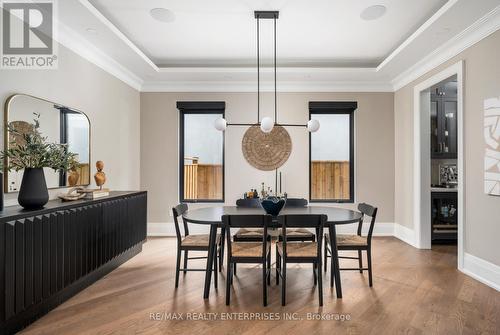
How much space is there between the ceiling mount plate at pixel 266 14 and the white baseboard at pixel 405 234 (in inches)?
150

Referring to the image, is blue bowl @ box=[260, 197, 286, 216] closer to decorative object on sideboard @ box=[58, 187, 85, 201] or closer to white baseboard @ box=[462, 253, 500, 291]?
decorative object on sideboard @ box=[58, 187, 85, 201]

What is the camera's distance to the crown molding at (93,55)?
11.3ft

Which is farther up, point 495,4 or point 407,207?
point 495,4

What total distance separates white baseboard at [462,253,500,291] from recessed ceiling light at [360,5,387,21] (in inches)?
114

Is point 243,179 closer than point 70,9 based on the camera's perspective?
No

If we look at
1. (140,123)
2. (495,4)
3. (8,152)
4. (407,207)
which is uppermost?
(495,4)

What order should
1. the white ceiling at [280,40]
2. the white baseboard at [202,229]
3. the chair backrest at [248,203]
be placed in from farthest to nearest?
the white baseboard at [202,229] → the chair backrest at [248,203] → the white ceiling at [280,40]

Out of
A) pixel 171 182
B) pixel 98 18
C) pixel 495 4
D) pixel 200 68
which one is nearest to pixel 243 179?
pixel 171 182

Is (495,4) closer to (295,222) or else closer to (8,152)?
(295,222)

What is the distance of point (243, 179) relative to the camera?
553 cm

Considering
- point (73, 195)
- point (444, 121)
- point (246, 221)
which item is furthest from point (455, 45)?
point (73, 195)

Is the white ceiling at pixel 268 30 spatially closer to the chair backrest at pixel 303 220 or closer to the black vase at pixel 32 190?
the black vase at pixel 32 190

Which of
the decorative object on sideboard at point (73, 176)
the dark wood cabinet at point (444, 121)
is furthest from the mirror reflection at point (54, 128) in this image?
the dark wood cabinet at point (444, 121)

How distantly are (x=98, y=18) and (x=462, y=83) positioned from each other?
4120 mm
